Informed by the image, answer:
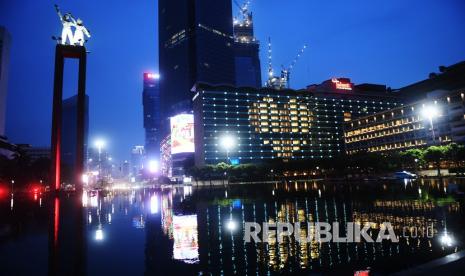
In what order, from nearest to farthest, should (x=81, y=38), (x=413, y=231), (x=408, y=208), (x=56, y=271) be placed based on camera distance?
(x=56, y=271) → (x=413, y=231) → (x=408, y=208) → (x=81, y=38)

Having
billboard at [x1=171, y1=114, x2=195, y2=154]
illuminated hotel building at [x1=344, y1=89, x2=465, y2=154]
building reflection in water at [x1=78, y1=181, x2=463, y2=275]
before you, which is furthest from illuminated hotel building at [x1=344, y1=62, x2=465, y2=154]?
building reflection in water at [x1=78, y1=181, x2=463, y2=275]

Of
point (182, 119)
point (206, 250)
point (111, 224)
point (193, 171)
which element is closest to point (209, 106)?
point (182, 119)

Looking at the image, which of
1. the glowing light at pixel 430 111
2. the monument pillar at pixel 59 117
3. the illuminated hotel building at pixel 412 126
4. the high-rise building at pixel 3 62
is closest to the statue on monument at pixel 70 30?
the monument pillar at pixel 59 117

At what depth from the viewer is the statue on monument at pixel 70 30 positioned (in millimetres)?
67125

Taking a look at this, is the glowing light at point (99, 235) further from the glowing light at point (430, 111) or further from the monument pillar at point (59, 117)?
the glowing light at point (430, 111)

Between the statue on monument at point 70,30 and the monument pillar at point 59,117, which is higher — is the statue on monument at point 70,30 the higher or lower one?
the higher one

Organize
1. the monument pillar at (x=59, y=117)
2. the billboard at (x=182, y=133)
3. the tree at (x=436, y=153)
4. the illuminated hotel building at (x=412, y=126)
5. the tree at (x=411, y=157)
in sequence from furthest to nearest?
the billboard at (x=182, y=133), the illuminated hotel building at (x=412, y=126), the tree at (x=411, y=157), the tree at (x=436, y=153), the monument pillar at (x=59, y=117)

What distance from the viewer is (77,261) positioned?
14594 mm

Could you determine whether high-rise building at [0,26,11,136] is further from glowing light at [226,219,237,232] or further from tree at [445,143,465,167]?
tree at [445,143,465,167]

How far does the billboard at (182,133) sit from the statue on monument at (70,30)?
9257cm

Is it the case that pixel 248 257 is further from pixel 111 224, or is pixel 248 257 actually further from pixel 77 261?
pixel 111 224

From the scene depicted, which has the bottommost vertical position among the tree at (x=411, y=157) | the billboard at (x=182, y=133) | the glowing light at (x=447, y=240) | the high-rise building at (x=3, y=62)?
the glowing light at (x=447, y=240)

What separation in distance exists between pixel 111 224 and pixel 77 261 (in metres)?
12.8

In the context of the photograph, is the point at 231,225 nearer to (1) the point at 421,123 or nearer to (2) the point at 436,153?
(2) the point at 436,153
